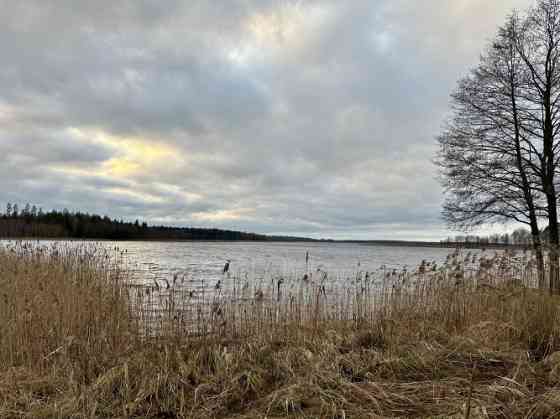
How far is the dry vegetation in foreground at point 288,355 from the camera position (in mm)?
4047

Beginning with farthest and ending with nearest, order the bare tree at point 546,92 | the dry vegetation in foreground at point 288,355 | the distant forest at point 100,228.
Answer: the distant forest at point 100,228 → the bare tree at point 546,92 → the dry vegetation in foreground at point 288,355

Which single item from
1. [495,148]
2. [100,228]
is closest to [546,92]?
[495,148]

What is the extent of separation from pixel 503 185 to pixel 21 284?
14.4m

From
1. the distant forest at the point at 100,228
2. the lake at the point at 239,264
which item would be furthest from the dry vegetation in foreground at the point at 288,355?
the distant forest at the point at 100,228

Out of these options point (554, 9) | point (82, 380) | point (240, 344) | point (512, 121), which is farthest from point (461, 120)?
point (82, 380)

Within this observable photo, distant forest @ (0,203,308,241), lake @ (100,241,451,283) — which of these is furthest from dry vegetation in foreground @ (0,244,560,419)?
distant forest @ (0,203,308,241)

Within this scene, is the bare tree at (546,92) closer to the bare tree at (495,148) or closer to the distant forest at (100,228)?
the bare tree at (495,148)

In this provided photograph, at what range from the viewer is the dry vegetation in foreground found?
4.05 metres

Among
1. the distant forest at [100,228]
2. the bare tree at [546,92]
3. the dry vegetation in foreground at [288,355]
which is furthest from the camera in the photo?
the distant forest at [100,228]

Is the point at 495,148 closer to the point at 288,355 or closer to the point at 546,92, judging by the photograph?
the point at 546,92

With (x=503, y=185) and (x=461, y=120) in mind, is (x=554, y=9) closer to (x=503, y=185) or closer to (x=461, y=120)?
(x=461, y=120)

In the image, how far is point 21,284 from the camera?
25.5 ft

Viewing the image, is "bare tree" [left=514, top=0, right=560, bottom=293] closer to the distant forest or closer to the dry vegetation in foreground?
the dry vegetation in foreground

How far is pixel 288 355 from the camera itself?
5.41m
